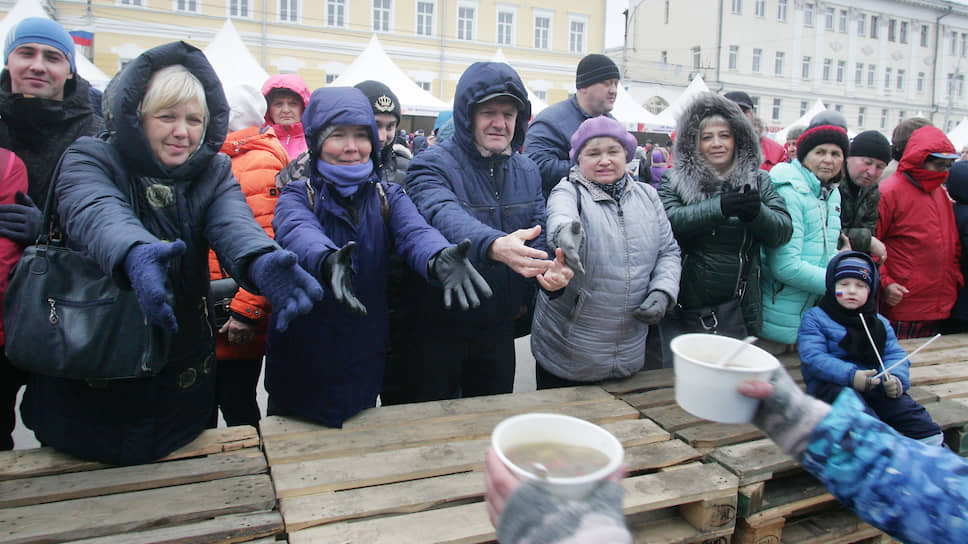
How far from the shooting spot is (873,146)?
3.70m

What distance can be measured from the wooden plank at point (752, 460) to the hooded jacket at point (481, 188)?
1019mm

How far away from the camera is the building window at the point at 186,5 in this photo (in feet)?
77.0

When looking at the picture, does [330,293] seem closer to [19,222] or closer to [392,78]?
[19,222]

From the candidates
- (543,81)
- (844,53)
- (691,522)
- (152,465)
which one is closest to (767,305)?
(691,522)

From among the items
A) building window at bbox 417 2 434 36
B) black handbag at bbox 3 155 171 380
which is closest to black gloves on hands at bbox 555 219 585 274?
black handbag at bbox 3 155 171 380

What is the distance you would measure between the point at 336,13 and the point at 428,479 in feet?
88.6

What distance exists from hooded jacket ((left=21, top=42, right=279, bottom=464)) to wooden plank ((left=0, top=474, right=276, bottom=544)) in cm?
21

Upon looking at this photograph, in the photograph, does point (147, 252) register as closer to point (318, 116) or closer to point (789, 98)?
point (318, 116)

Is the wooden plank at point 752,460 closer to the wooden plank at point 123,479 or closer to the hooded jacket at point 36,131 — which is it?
the wooden plank at point 123,479

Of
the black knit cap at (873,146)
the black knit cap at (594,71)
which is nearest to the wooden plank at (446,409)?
the black knit cap at (594,71)

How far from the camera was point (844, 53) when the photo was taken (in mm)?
39750

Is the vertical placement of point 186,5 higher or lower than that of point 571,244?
higher

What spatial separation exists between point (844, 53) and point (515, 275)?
152 ft

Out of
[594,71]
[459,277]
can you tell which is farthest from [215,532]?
[594,71]
